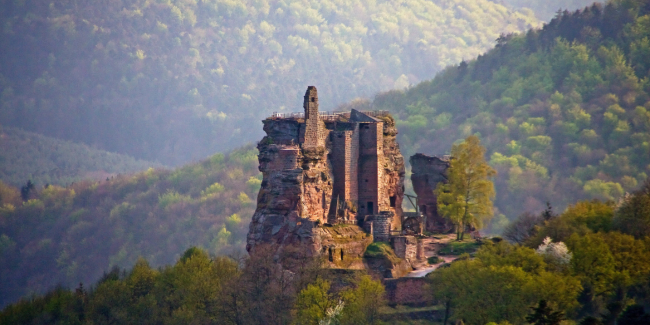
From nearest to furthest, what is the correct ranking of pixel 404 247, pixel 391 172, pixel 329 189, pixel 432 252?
pixel 404 247, pixel 329 189, pixel 432 252, pixel 391 172

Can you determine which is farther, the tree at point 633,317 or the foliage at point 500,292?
the foliage at point 500,292

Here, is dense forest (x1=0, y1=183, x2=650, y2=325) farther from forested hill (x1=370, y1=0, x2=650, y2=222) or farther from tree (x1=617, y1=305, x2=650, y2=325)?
forested hill (x1=370, y1=0, x2=650, y2=222)

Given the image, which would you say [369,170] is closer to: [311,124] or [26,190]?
[311,124]

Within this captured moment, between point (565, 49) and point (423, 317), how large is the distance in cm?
11684

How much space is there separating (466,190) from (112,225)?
341ft

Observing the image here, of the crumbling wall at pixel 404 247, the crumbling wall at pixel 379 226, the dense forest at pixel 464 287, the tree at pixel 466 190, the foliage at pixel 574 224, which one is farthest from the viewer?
the tree at pixel 466 190

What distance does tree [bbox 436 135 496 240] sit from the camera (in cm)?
9194

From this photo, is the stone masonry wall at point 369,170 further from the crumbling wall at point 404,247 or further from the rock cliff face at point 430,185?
the rock cliff face at point 430,185

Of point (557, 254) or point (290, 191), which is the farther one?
point (290, 191)

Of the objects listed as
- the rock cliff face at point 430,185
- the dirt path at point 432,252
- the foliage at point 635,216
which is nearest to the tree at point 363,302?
the dirt path at point 432,252

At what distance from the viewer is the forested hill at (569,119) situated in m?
153

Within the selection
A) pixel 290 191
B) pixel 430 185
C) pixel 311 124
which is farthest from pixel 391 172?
pixel 290 191

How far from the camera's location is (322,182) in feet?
272

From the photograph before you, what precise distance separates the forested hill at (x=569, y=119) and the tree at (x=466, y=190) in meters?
51.3
